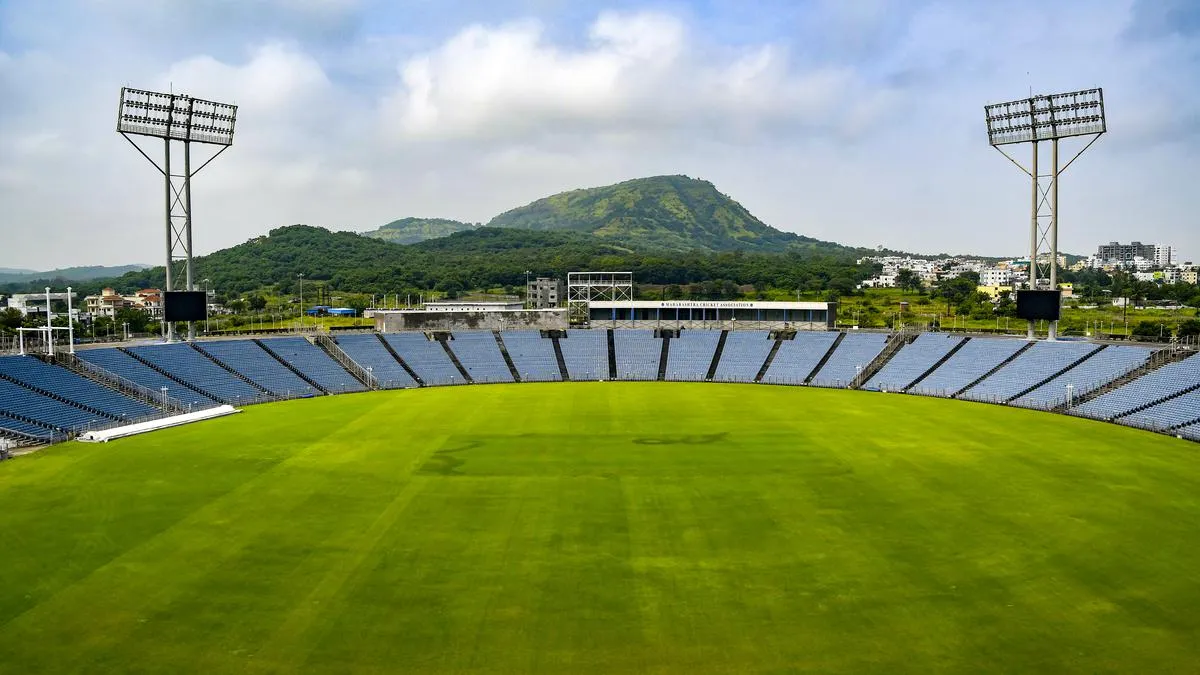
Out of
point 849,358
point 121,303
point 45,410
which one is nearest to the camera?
point 45,410

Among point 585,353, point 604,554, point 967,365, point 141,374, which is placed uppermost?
point 141,374

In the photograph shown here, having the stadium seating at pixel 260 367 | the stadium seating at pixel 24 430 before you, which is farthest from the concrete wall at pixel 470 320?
the stadium seating at pixel 24 430

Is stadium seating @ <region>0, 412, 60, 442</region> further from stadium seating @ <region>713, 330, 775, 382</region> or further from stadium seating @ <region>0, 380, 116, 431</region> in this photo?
stadium seating @ <region>713, 330, 775, 382</region>

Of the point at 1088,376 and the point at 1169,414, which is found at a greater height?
the point at 1088,376

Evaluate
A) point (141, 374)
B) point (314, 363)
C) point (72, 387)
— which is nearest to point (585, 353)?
point (314, 363)

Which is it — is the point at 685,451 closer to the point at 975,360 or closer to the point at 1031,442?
the point at 1031,442

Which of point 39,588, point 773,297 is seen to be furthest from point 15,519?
point 773,297

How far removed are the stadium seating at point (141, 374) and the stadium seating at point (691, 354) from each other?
3779 cm

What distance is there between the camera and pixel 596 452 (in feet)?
130

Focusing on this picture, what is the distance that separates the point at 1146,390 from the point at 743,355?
32146 millimetres

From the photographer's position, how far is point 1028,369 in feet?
197

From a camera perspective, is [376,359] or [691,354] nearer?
[376,359]

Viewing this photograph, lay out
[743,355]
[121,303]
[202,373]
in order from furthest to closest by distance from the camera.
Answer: [121,303], [743,355], [202,373]

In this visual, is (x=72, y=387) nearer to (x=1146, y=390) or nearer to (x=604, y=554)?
(x=604, y=554)
